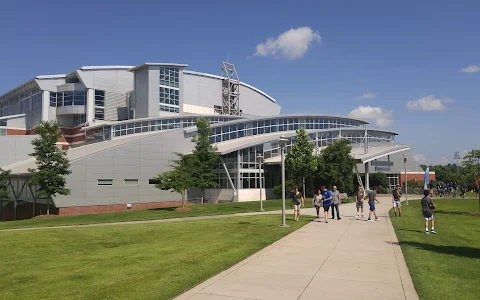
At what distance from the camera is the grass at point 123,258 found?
7023mm

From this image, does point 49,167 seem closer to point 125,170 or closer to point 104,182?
point 104,182

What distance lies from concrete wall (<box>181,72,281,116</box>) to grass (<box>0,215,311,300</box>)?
158 ft

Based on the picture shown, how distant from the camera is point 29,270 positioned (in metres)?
8.81

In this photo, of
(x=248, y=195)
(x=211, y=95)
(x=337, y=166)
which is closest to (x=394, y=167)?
(x=337, y=166)

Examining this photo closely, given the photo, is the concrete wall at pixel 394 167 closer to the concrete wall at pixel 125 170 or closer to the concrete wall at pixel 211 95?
the concrete wall at pixel 125 170

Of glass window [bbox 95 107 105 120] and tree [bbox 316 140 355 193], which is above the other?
glass window [bbox 95 107 105 120]

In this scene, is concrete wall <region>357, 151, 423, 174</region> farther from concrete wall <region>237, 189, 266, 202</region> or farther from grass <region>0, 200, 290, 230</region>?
grass <region>0, 200, 290, 230</region>

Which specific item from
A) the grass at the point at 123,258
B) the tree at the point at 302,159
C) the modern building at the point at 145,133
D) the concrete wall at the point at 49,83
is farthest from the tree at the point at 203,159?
the concrete wall at the point at 49,83

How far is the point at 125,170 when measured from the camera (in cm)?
3509

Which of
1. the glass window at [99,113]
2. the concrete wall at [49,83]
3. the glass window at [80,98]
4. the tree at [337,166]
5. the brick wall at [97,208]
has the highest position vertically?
the concrete wall at [49,83]

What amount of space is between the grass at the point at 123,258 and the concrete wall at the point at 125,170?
667 inches

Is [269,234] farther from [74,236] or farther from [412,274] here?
[74,236]

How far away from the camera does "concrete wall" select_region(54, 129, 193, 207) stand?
3181 centimetres

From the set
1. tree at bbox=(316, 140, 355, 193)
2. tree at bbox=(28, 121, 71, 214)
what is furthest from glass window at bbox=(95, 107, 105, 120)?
tree at bbox=(316, 140, 355, 193)
